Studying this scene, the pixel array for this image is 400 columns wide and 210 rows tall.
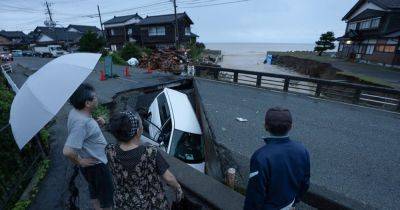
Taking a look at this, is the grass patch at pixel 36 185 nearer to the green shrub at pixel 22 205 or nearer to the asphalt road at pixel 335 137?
the green shrub at pixel 22 205

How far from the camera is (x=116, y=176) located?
2072mm

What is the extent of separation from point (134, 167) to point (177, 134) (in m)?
3.57

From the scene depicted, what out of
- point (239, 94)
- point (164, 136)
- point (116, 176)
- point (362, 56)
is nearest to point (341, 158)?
point (164, 136)

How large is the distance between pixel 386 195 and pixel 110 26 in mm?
Result: 52289

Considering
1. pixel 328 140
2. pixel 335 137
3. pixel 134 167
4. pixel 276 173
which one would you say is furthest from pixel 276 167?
pixel 335 137

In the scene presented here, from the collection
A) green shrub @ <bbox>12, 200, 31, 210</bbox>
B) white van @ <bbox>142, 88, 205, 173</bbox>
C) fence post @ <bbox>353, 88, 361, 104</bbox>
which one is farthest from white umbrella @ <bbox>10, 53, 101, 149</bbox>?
fence post @ <bbox>353, 88, 361, 104</bbox>

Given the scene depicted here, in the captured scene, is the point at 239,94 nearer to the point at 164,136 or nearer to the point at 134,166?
the point at 164,136

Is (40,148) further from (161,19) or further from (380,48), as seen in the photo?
(161,19)

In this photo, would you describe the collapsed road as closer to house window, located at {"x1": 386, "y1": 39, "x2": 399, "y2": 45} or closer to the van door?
the van door

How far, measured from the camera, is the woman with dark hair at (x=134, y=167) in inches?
74.7

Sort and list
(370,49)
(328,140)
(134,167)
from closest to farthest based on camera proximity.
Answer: (134,167) → (328,140) → (370,49)

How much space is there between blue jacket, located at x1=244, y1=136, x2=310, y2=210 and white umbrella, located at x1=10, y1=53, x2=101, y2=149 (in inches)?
83.2

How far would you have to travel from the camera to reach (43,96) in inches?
94.7

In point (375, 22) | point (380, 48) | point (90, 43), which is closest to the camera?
point (380, 48)
